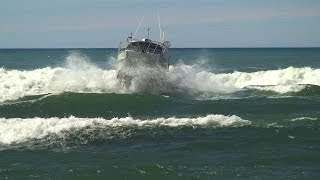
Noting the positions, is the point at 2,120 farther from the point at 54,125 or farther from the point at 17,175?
the point at 17,175

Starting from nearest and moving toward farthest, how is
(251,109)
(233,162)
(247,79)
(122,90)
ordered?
1. (233,162)
2. (251,109)
3. (122,90)
4. (247,79)

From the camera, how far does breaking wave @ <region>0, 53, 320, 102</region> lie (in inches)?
1515

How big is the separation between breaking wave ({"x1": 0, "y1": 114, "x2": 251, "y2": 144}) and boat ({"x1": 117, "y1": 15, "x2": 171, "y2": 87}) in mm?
14282

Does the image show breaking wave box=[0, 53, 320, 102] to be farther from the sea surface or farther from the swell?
the swell

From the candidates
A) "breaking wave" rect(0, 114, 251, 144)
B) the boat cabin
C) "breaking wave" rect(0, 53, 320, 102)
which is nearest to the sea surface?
"breaking wave" rect(0, 114, 251, 144)

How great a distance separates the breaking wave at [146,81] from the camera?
38.5 metres

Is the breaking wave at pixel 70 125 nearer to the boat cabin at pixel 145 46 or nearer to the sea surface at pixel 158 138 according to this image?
the sea surface at pixel 158 138

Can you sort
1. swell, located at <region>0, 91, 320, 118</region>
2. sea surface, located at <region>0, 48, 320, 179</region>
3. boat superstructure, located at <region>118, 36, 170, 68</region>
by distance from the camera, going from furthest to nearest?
1. boat superstructure, located at <region>118, 36, 170, 68</region>
2. swell, located at <region>0, 91, 320, 118</region>
3. sea surface, located at <region>0, 48, 320, 179</region>

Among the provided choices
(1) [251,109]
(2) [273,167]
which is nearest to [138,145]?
(2) [273,167]

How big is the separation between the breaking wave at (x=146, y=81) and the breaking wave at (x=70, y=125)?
13704 mm

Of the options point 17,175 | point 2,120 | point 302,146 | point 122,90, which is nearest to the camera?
point 17,175

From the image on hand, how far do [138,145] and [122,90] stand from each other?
19.9m

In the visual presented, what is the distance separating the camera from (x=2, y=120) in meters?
23.8

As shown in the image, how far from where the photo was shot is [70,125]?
22297 mm
